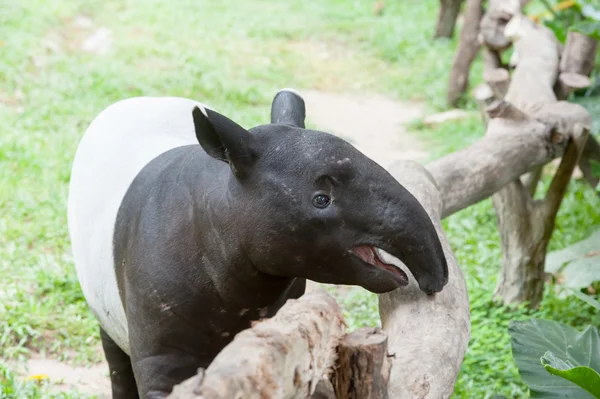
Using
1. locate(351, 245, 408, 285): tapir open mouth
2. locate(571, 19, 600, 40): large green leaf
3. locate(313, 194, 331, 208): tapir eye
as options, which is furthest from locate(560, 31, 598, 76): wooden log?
locate(313, 194, 331, 208): tapir eye

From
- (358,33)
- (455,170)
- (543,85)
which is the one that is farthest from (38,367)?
(358,33)

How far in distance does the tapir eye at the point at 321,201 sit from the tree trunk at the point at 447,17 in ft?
30.5

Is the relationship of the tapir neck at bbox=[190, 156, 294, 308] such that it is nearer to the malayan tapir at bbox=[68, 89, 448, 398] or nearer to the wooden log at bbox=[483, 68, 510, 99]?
the malayan tapir at bbox=[68, 89, 448, 398]

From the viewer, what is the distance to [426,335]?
2.46 meters

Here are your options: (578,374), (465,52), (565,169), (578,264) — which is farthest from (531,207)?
(465,52)

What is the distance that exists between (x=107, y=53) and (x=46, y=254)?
15.9 ft

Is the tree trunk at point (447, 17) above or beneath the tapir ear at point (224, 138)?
beneath

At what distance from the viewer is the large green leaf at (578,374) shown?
2.70 m

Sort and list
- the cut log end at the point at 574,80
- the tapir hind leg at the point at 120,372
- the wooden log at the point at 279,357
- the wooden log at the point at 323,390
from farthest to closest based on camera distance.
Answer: the cut log end at the point at 574,80
the tapir hind leg at the point at 120,372
the wooden log at the point at 323,390
the wooden log at the point at 279,357

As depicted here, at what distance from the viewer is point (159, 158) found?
2.94 meters

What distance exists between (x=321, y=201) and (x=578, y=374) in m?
1.13

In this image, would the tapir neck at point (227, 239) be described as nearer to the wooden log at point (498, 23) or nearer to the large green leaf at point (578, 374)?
the large green leaf at point (578, 374)

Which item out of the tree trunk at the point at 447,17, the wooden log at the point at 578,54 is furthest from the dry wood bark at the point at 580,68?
the tree trunk at the point at 447,17

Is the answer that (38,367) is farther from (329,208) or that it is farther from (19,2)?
(19,2)
